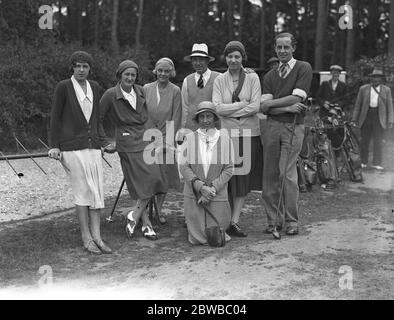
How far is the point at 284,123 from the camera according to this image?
545 cm

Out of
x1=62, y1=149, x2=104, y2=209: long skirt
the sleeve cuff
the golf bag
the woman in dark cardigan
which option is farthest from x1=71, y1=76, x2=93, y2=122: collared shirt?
the golf bag

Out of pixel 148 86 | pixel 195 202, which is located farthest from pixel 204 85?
pixel 195 202

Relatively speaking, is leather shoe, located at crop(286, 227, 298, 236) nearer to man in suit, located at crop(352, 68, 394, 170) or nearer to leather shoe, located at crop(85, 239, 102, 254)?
leather shoe, located at crop(85, 239, 102, 254)

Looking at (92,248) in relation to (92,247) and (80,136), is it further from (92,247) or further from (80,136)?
(80,136)

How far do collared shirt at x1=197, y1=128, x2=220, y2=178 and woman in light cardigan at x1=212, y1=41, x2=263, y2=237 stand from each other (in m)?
0.24

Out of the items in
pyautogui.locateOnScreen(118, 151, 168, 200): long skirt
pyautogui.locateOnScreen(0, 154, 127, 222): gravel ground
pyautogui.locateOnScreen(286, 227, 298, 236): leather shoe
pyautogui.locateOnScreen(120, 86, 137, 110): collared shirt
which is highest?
pyautogui.locateOnScreen(120, 86, 137, 110): collared shirt

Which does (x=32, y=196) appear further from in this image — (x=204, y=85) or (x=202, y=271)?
(x=202, y=271)

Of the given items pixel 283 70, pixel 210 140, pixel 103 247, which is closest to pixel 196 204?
pixel 210 140

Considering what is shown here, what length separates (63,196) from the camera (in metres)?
7.59

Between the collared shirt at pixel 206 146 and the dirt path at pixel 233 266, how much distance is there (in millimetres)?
804

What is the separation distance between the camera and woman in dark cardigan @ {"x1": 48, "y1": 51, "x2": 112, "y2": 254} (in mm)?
4906

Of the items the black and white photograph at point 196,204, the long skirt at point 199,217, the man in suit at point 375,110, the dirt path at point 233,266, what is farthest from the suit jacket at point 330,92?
the long skirt at point 199,217

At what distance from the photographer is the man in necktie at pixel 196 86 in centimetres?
574

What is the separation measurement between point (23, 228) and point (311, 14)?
2807cm
